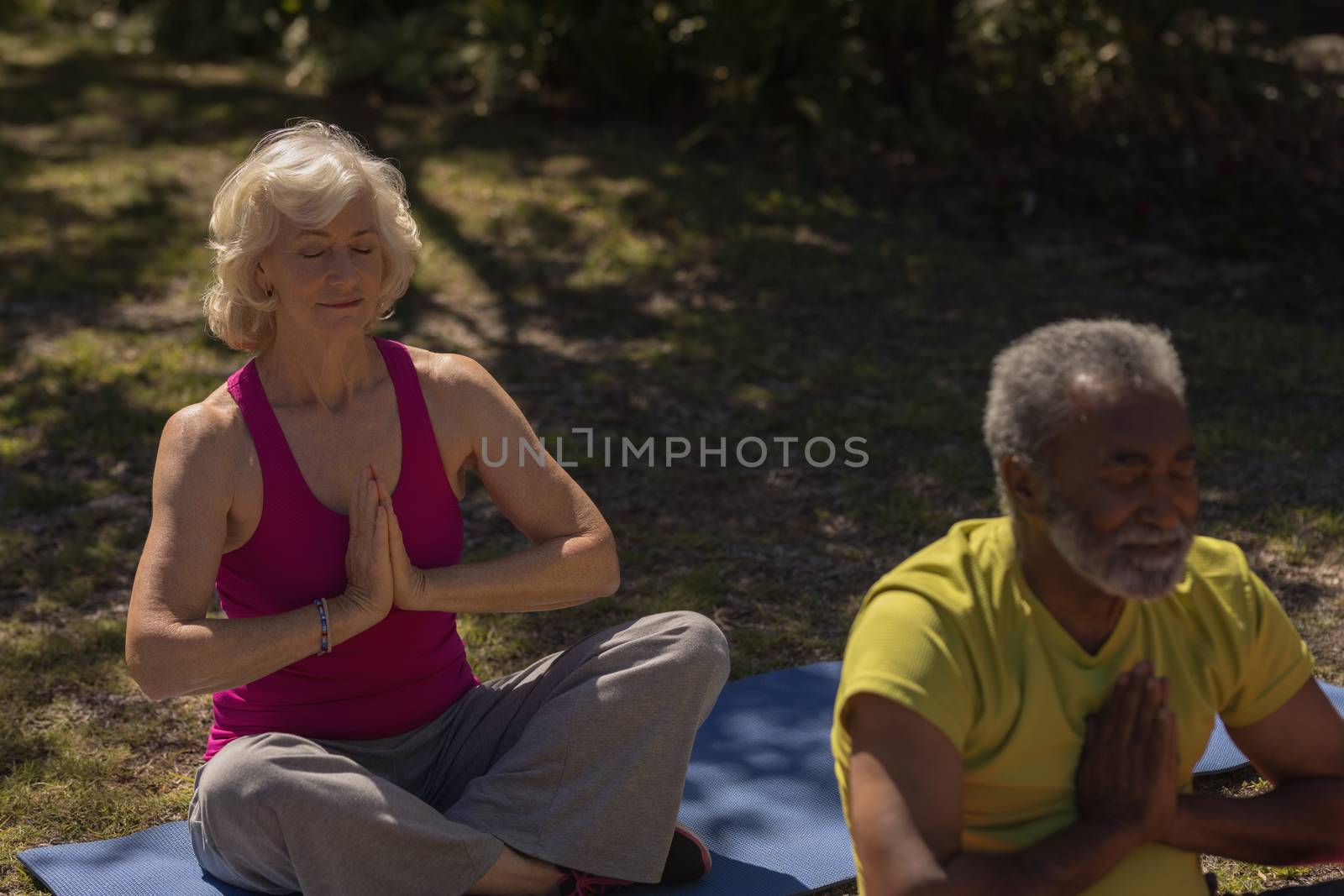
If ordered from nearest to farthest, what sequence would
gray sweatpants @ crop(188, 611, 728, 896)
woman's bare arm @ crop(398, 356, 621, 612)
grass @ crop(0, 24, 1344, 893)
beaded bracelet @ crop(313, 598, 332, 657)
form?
gray sweatpants @ crop(188, 611, 728, 896) < beaded bracelet @ crop(313, 598, 332, 657) < woman's bare arm @ crop(398, 356, 621, 612) < grass @ crop(0, 24, 1344, 893)

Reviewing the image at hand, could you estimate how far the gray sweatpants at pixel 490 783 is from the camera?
2570mm

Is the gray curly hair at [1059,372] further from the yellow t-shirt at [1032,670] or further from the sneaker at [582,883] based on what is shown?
the sneaker at [582,883]

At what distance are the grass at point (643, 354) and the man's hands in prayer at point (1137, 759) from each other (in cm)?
135

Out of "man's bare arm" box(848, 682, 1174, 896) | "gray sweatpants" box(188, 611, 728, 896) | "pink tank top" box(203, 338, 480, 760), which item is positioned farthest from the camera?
"pink tank top" box(203, 338, 480, 760)

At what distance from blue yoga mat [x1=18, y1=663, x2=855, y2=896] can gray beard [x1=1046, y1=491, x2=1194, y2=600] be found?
4.24 ft

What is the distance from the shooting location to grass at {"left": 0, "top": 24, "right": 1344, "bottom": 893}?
4.29m

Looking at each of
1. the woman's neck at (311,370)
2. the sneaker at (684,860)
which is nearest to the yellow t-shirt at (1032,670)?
the sneaker at (684,860)

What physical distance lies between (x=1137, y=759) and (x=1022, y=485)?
1.25 ft

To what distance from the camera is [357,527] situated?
2.74 meters

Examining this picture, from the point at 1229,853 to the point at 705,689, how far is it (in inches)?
43.3

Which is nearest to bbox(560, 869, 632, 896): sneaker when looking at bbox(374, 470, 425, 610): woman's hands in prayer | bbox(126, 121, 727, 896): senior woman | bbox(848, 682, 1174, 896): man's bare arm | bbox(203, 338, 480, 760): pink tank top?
bbox(126, 121, 727, 896): senior woman

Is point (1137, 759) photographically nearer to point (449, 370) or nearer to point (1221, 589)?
point (1221, 589)

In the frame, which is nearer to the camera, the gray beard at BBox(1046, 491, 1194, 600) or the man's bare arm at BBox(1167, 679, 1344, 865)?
the gray beard at BBox(1046, 491, 1194, 600)

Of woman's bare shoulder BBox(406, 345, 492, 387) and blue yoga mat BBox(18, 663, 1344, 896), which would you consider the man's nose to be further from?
woman's bare shoulder BBox(406, 345, 492, 387)
